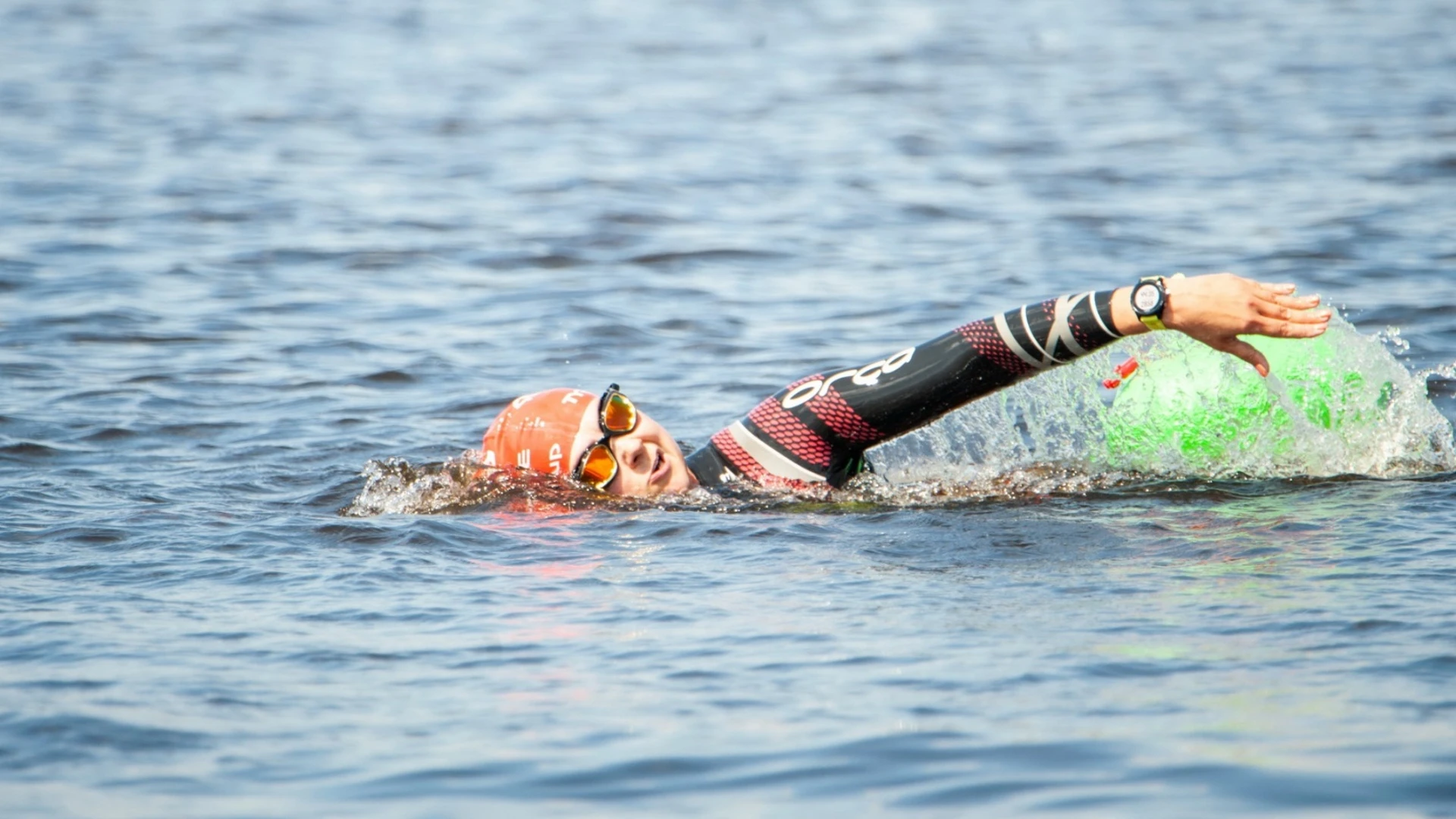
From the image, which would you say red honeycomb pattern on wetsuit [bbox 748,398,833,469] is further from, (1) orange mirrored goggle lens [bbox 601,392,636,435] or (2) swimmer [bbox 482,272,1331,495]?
(1) orange mirrored goggle lens [bbox 601,392,636,435]

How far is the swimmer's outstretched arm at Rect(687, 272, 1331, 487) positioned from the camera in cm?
549

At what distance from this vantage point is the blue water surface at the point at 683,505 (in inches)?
171

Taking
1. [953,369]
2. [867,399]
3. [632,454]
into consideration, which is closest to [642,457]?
[632,454]

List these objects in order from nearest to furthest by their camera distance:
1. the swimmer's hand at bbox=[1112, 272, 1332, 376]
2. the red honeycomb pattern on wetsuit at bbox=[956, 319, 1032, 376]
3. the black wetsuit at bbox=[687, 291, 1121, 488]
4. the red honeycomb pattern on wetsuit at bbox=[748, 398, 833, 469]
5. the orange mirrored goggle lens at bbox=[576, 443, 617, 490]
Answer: the swimmer's hand at bbox=[1112, 272, 1332, 376], the black wetsuit at bbox=[687, 291, 1121, 488], the red honeycomb pattern on wetsuit at bbox=[956, 319, 1032, 376], the red honeycomb pattern on wetsuit at bbox=[748, 398, 833, 469], the orange mirrored goggle lens at bbox=[576, 443, 617, 490]

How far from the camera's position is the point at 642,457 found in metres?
6.84

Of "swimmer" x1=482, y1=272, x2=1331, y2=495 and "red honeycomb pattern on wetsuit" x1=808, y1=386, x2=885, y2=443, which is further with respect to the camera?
"red honeycomb pattern on wetsuit" x1=808, y1=386, x2=885, y2=443

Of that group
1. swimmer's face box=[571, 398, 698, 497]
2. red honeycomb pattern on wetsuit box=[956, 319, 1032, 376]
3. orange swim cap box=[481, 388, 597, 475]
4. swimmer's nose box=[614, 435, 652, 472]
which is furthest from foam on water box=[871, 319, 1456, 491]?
orange swim cap box=[481, 388, 597, 475]

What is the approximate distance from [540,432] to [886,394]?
150cm

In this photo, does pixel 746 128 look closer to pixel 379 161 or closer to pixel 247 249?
pixel 379 161

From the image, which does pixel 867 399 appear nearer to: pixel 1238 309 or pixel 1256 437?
pixel 1238 309

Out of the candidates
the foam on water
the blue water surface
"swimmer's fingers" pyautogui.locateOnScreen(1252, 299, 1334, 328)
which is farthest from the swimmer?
the foam on water

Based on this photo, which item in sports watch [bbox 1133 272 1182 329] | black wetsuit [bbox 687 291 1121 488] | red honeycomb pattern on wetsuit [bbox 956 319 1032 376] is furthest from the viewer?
red honeycomb pattern on wetsuit [bbox 956 319 1032 376]

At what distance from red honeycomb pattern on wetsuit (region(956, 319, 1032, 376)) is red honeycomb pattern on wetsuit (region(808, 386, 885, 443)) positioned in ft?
1.90

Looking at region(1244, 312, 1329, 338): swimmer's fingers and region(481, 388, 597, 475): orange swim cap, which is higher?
region(1244, 312, 1329, 338): swimmer's fingers
